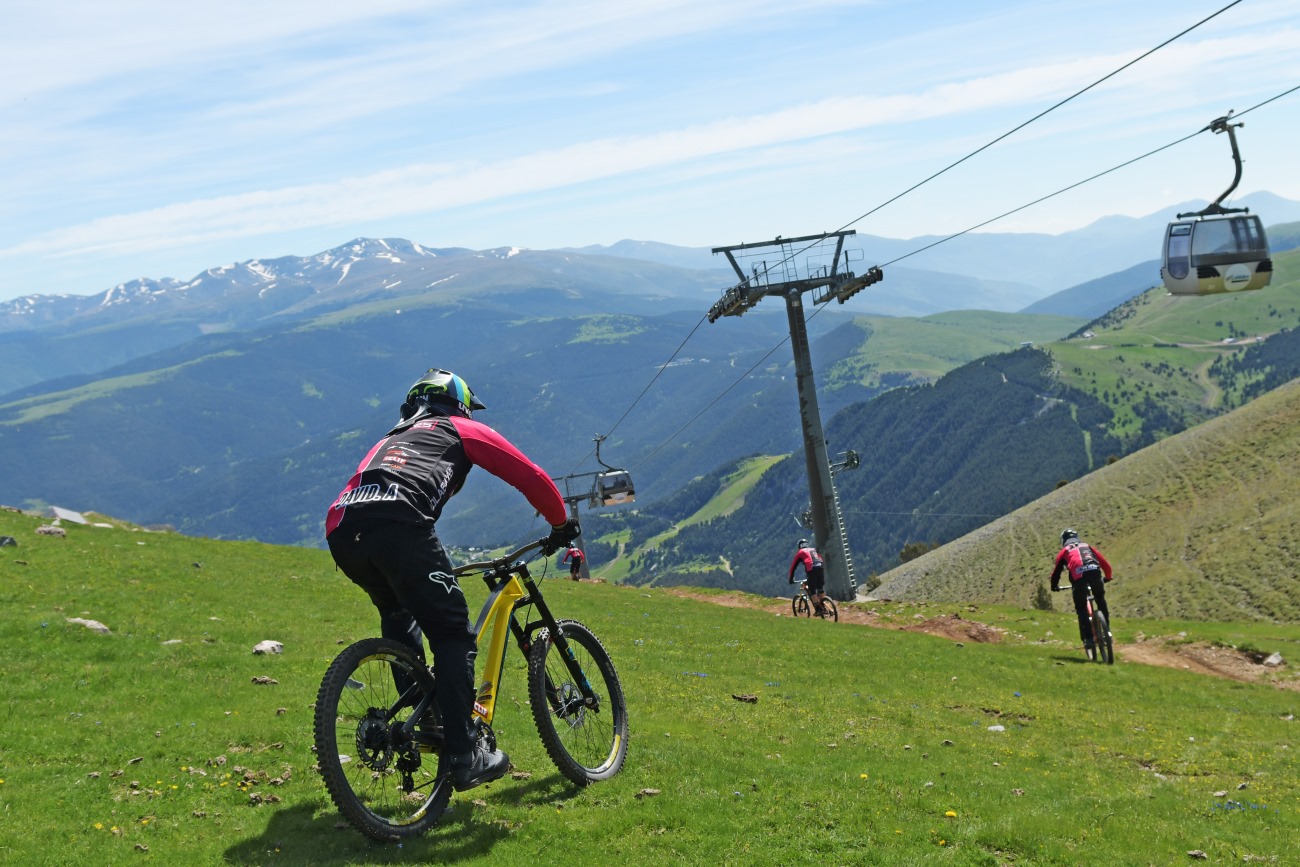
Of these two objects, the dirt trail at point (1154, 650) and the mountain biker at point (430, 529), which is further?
the dirt trail at point (1154, 650)

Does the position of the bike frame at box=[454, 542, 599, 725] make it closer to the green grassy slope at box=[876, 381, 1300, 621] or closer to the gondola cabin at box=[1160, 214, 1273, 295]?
the gondola cabin at box=[1160, 214, 1273, 295]

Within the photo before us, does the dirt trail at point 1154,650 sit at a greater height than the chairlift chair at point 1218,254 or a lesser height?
lesser

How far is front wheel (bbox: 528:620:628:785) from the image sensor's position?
1051cm

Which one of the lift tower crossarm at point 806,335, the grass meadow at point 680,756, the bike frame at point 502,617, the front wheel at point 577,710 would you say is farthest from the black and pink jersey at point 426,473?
the lift tower crossarm at point 806,335

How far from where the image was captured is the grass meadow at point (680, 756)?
31.3ft

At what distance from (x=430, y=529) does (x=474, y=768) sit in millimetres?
2294

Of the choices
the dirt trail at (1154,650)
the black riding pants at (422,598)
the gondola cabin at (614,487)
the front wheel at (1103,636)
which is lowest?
the dirt trail at (1154,650)

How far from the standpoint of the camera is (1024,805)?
11.6m

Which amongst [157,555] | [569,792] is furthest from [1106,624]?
[157,555]

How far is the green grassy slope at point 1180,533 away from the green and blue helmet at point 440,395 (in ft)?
247

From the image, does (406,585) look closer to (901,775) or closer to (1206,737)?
(901,775)

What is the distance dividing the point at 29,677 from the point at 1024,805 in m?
13.7

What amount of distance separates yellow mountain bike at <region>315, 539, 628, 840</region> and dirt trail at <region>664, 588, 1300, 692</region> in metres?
22.4

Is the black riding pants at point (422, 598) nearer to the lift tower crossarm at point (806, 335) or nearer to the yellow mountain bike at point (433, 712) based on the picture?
the yellow mountain bike at point (433, 712)
